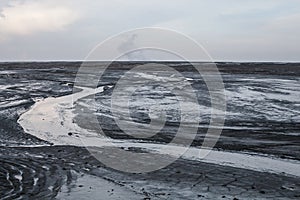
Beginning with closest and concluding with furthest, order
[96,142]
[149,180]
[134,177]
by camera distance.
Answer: [149,180], [134,177], [96,142]

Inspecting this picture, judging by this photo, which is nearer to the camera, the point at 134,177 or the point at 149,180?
the point at 149,180

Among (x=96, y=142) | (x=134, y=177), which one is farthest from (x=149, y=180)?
(x=96, y=142)

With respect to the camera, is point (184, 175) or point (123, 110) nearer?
point (184, 175)

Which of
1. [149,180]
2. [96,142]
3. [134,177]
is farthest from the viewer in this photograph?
[96,142]

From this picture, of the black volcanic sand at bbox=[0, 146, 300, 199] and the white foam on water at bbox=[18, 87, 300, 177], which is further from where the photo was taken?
the white foam on water at bbox=[18, 87, 300, 177]

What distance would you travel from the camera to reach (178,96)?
2845cm

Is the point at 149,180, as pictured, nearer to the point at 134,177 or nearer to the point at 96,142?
the point at 134,177

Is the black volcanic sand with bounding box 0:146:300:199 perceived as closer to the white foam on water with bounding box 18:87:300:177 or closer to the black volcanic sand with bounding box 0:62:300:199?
the black volcanic sand with bounding box 0:62:300:199

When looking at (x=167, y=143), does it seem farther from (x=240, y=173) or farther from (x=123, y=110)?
(x=123, y=110)

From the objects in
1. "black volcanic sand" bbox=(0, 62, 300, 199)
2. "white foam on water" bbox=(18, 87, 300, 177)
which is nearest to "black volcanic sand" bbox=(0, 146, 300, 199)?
"black volcanic sand" bbox=(0, 62, 300, 199)

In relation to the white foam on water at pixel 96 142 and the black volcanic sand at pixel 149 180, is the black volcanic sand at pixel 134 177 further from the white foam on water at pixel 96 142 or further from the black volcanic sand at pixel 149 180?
the white foam on water at pixel 96 142

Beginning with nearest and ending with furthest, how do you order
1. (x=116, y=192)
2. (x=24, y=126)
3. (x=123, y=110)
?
1. (x=116, y=192)
2. (x=24, y=126)
3. (x=123, y=110)

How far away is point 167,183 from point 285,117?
12.1m

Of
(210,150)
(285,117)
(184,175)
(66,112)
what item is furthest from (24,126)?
(285,117)
